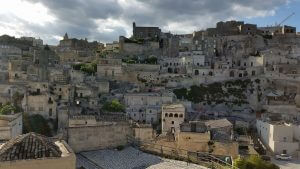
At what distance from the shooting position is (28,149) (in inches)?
304

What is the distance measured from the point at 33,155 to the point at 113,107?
29.4m

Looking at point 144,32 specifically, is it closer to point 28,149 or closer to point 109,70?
point 109,70

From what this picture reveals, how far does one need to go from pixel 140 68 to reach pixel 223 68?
1042cm

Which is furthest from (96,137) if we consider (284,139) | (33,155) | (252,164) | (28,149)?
(284,139)

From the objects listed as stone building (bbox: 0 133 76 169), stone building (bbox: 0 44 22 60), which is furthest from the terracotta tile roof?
stone building (bbox: 0 44 22 60)

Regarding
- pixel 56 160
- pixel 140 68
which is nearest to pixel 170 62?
pixel 140 68

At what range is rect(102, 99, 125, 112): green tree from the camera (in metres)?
36.6

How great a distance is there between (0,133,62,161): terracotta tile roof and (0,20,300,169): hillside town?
141 inches

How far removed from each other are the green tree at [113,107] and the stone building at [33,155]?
92.7 feet

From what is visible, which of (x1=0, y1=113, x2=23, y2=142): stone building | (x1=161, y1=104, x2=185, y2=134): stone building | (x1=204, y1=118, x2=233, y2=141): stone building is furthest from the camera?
(x1=161, y1=104, x2=185, y2=134): stone building

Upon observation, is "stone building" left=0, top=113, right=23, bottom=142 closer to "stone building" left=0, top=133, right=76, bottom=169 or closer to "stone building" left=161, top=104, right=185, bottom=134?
"stone building" left=161, top=104, right=185, bottom=134

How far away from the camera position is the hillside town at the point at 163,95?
15.9 m

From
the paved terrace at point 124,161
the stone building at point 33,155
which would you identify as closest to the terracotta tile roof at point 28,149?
the stone building at point 33,155

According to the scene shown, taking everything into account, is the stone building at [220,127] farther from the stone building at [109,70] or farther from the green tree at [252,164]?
the stone building at [109,70]
